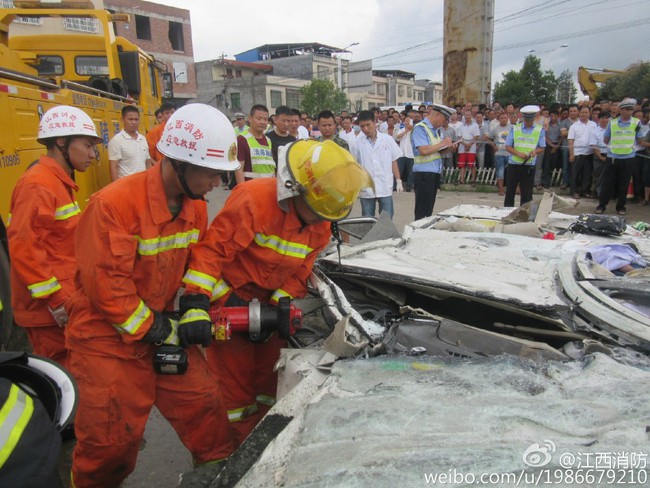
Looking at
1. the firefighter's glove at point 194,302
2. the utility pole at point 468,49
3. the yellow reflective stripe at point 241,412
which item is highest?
the utility pole at point 468,49

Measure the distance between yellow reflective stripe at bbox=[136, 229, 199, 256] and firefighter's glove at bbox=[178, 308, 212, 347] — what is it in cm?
29

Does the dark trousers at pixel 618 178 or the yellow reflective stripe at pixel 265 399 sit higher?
the dark trousers at pixel 618 178

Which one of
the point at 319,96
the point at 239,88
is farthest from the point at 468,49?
the point at 239,88

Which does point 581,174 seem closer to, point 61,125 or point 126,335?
point 61,125

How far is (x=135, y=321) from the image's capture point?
6.00 feet

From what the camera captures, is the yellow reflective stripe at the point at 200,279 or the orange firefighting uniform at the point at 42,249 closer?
the yellow reflective stripe at the point at 200,279

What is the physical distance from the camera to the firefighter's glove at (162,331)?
1898mm

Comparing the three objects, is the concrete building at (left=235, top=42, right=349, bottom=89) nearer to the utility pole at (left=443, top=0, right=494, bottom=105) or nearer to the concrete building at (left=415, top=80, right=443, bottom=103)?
the concrete building at (left=415, top=80, right=443, bottom=103)

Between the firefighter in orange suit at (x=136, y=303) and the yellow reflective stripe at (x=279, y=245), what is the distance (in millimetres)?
332

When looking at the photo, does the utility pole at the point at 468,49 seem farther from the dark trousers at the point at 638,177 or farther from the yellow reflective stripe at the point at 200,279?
the yellow reflective stripe at the point at 200,279

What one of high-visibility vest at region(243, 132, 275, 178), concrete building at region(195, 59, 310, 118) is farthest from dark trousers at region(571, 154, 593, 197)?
concrete building at region(195, 59, 310, 118)

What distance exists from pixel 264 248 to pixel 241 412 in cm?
91

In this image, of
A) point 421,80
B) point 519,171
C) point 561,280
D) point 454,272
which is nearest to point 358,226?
point 454,272

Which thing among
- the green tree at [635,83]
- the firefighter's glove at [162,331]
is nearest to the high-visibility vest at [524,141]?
the firefighter's glove at [162,331]
